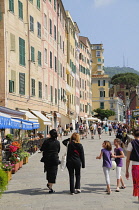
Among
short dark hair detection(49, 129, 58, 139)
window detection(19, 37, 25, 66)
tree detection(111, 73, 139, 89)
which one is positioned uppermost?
tree detection(111, 73, 139, 89)

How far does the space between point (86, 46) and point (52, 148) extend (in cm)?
8214

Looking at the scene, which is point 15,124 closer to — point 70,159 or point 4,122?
point 4,122

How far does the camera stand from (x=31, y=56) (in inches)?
1326

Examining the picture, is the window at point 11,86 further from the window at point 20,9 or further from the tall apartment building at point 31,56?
the window at point 20,9

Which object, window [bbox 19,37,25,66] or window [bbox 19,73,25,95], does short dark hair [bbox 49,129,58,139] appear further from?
window [bbox 19,37,25,66]

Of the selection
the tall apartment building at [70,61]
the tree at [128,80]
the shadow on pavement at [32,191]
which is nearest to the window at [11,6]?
the shadow on pavement at [32,191]

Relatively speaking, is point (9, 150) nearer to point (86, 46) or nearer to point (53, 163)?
point (53, 163)

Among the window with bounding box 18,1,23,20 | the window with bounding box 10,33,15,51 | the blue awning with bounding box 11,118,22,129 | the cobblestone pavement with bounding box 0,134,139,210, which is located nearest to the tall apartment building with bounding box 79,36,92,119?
the window with bounding box 18,1,23,20

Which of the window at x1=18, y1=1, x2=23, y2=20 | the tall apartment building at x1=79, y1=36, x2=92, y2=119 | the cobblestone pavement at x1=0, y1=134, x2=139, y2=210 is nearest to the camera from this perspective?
the cobblestone pavement at x1=0, y1=134, x2=139, y2=210

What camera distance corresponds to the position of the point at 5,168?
43.3 feet

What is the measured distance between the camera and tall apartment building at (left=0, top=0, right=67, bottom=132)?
2784 cm

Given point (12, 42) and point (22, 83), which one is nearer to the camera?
point (12, 42)

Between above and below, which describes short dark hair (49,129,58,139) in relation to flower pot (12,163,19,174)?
above

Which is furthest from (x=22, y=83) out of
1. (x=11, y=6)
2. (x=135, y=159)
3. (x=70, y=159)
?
(x=135, y=159)
